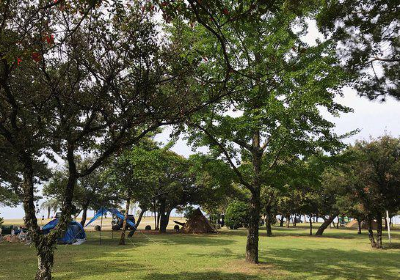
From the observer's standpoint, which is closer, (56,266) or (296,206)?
(56,266)

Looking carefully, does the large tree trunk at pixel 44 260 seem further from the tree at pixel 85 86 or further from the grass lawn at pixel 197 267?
the grass lawn at pixel 197 267

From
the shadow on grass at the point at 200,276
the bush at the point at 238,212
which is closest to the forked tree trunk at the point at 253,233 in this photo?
the shadow on grass at the point at 200,276

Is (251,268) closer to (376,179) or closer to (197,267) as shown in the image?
(197,267)

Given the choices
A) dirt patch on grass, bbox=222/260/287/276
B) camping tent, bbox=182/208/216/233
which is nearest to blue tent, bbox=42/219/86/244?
dirt patch on grass, bbox=222/260/287/276

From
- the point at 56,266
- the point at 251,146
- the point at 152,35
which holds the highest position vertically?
the point at 152,35

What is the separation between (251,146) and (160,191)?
80.2ft

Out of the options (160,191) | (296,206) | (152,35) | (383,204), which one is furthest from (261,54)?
(296,206)

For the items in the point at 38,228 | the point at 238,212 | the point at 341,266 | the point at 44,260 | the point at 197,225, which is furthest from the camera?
the point at 238,212

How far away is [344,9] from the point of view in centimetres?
886

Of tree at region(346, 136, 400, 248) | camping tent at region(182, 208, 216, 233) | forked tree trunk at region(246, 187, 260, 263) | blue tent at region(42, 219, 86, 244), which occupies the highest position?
tree at region(346, 136, 400, 248)

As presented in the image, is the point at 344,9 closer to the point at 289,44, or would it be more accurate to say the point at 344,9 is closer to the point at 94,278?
the point at 289,44

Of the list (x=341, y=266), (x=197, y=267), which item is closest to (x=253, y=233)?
(x=197, y=267)

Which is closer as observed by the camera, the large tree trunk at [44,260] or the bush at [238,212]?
the large tree trunk at [44,260]

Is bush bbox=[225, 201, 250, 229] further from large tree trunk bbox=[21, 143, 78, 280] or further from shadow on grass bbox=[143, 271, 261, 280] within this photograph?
large tree trunk bbox=[21, 143, 78, 280]
